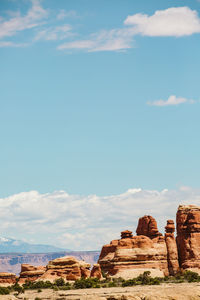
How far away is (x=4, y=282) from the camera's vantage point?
110 m

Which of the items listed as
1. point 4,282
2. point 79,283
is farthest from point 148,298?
point 4,282

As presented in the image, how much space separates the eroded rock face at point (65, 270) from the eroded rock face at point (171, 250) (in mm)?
20520

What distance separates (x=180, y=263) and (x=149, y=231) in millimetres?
9369

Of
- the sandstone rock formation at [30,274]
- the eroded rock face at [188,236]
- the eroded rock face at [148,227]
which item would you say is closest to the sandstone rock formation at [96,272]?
the sandstone rock formation at [30,274]

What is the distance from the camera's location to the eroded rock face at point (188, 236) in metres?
119

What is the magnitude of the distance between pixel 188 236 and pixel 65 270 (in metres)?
29.3

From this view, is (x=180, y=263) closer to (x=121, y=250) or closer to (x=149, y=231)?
(x=149, y=231)

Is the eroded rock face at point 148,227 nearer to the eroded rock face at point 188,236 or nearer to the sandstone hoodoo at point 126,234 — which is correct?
the eroded rock face at point 188,236

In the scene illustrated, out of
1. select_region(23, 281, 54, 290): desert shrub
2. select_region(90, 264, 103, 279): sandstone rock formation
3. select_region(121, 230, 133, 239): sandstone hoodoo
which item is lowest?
select_region(23, 281, 54, 290): desert shrub

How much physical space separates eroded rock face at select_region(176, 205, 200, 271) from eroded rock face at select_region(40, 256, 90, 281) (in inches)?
940

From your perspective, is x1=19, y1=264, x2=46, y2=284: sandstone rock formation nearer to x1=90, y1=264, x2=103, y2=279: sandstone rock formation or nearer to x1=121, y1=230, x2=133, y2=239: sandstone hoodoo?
x1=90, y1=264, x2=103, y2=279: sandstone rock formation

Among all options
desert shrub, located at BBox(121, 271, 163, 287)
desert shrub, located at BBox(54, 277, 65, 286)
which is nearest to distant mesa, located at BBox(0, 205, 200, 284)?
desert shrub, located at BBox(121, 271, 163, 287)

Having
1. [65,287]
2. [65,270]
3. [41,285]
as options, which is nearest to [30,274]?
[65,270]

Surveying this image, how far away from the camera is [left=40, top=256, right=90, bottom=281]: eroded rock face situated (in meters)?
103
